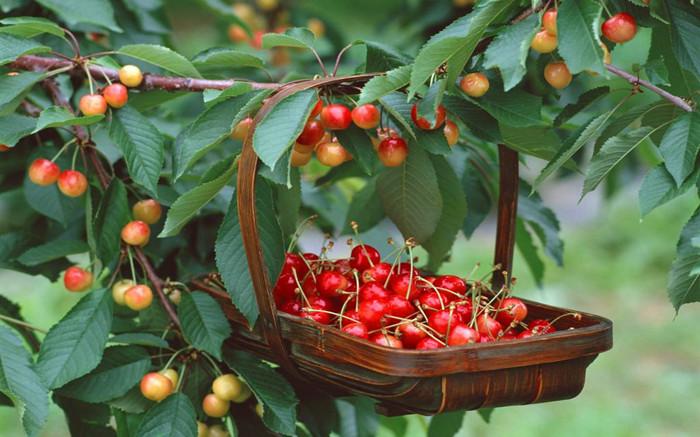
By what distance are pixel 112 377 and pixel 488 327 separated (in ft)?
1.51

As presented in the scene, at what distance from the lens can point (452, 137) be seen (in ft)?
3.79

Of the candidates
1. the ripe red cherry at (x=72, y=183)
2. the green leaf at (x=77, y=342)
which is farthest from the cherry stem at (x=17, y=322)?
the ripe red cherry at (x=72, y=183)

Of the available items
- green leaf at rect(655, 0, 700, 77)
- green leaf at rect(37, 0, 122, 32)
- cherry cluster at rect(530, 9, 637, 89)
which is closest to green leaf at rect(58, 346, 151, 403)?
green leaf at rect(37, 0, 122, 32)

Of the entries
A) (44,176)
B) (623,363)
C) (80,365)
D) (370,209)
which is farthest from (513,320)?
(623,363)

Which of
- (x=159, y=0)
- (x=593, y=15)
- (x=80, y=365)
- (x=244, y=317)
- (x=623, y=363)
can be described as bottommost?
(x=623, y=363)

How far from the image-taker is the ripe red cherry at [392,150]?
45.1 inches

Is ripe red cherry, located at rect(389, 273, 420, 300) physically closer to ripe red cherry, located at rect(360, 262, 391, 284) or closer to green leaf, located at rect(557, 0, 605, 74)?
ripe red cherry, located at rect(360, 262, 391, 284)

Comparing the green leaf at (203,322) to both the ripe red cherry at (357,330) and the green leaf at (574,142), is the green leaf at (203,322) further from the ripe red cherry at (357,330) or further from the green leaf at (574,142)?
the green leaf at (574,142)

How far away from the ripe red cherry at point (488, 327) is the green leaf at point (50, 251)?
0.55m

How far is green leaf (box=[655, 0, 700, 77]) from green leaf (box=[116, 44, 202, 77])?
0.56m

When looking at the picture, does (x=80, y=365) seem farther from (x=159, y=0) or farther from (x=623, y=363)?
(x=623, y=363)

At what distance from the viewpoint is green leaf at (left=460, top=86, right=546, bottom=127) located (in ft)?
3.48

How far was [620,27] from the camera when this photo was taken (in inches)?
38.3

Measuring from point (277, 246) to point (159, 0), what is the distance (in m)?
0.75
